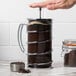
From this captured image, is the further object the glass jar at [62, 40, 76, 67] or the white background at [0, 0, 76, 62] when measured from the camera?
the white background at [0, 0, 76, 62]

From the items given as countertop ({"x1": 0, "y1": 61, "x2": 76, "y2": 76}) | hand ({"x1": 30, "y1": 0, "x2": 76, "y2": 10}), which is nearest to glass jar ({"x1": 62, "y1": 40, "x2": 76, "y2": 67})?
countertop ({"x1": 0, "y1": 61, "x2": 76, "y2": 76})

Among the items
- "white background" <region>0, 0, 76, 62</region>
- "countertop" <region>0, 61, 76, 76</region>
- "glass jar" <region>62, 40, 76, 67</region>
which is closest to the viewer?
"countertop" <region>0, 61, 76, 76</region>

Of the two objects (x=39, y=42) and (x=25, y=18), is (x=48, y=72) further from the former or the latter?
(x=25, y=18)

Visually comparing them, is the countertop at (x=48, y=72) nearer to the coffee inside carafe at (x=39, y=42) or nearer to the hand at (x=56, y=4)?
the coffee inside carafe at (x=39, y=42)

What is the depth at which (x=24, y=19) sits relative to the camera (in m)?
1.25

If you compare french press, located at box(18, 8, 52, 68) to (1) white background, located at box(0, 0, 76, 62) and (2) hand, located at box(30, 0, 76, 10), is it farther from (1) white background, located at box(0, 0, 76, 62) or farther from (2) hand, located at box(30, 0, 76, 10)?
(1) white background, located at box(0, 0, 76, 62)

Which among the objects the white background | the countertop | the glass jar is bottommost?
the countertop

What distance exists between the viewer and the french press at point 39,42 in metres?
0.98

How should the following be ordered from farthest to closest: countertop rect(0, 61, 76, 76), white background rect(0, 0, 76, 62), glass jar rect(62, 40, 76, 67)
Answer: white background rect(0, 0, 76, 62) < glass jar rect(62, 40, 76, 67) < countertop rect(0, 61, 76, 76)

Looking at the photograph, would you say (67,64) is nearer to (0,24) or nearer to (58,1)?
(58,1)

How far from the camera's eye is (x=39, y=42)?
0.98 metres

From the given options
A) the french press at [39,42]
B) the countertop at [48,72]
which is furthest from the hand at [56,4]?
the countertop at [48,72]

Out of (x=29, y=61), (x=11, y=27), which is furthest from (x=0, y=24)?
(x=29, y=61)

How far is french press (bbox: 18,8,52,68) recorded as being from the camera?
3.21ft
